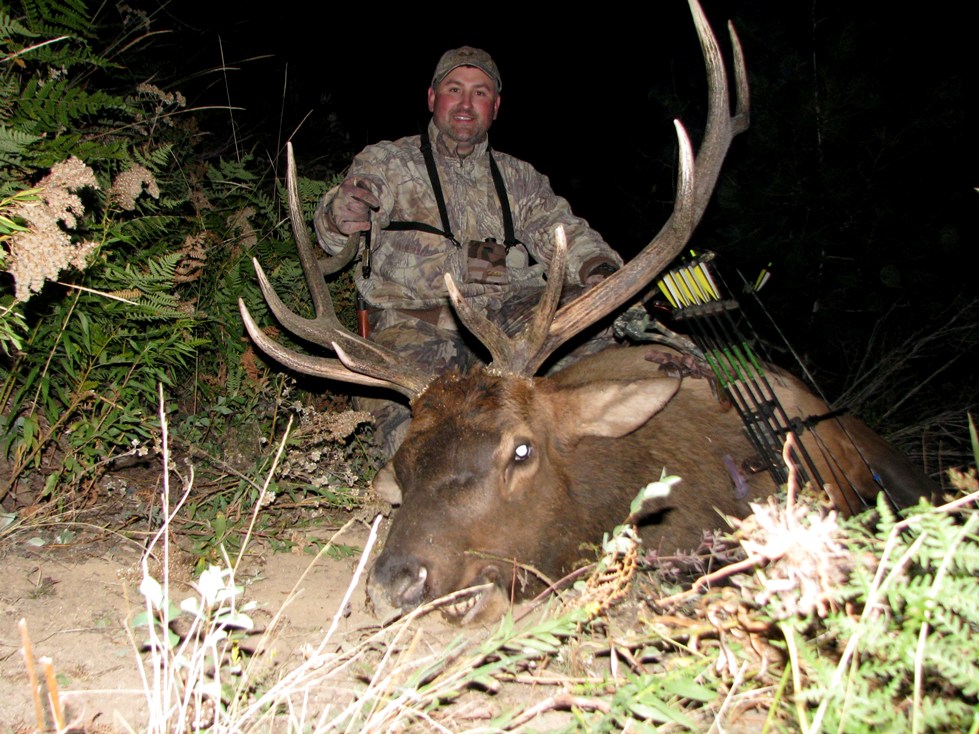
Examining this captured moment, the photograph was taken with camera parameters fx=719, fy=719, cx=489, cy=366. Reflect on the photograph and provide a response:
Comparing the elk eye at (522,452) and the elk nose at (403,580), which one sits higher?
the elk eye at (522,452)

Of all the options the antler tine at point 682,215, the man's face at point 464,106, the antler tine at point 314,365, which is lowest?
the antler tine at point 314,365

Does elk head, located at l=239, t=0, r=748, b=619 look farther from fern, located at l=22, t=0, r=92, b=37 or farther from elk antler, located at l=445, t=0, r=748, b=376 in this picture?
fern, located at l=22, t=0, r=92, b=37

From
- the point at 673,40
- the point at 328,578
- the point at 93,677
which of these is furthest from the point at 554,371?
the point at 673,40

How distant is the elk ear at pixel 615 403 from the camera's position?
3.18 metres

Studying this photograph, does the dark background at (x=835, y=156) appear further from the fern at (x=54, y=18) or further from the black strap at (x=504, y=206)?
the fern at (x=54, y=18)

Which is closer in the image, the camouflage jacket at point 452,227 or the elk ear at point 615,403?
A: the elk ear at point 615,403

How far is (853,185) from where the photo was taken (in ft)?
22.2

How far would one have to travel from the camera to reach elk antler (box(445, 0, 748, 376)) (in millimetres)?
3234

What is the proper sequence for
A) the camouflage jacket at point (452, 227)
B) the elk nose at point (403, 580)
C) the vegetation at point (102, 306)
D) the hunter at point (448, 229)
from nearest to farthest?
the elk nose at point (403, 580) < the vegetation at point (102, 306) < the hunter at point (448, 229) < the camouflage jacket at point (452, 227)

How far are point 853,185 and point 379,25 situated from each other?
12.6 meters

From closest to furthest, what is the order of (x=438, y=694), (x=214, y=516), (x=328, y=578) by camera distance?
(x=438, y=694) → (x=328, y=578) → (x=214, y=516)

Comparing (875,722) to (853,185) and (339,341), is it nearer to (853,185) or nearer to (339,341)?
(339,341)

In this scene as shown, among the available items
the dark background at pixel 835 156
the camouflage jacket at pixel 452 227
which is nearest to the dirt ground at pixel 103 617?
the camouflage jacket at pixel 452 227

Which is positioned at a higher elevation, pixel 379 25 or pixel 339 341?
pixel 379 25
